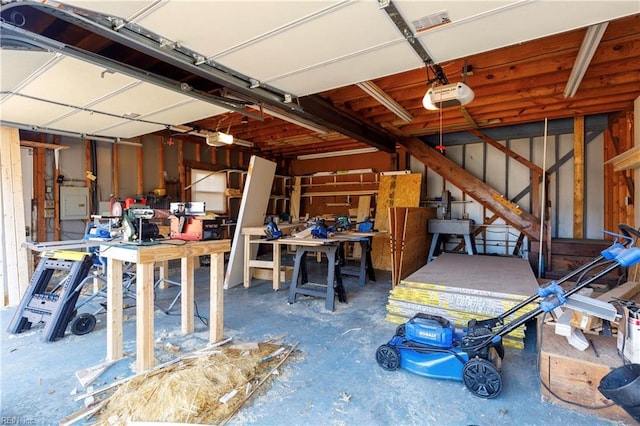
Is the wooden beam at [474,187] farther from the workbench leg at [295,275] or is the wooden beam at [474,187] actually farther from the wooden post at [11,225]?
the wooden post at [11,225]

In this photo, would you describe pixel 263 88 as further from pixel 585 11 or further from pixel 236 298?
pixel 236 298

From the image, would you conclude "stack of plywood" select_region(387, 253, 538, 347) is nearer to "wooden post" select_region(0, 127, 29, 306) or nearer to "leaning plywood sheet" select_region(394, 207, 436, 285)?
"leaning plywood sheet" select_region(394, 207, 436, 285)

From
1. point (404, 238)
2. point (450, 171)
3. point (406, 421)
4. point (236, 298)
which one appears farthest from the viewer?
point (450, 171)

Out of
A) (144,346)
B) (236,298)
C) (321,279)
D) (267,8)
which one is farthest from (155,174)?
(267,8)

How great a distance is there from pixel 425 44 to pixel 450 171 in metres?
4.34

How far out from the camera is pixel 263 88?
9.48 feet

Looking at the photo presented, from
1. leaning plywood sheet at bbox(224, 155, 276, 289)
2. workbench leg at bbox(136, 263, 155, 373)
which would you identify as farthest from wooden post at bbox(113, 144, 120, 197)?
workbench leg at bbox(136, 263, 155, 373)

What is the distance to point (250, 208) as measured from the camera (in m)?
5.08

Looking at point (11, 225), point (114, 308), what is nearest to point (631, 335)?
point (114, 308)

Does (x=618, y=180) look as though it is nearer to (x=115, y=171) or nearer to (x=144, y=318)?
(x=144, y=318)

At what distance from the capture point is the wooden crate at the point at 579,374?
1863 millimetres

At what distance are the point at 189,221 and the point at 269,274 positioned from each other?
2.81 m

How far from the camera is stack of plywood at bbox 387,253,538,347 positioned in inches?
116

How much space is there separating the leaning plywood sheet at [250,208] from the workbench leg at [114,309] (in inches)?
86.5
